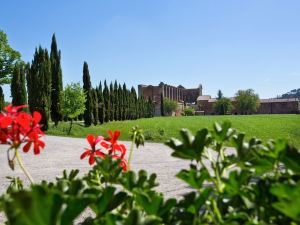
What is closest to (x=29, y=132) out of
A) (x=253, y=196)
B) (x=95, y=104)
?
(x=253, y=196)

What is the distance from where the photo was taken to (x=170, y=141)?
0.78m

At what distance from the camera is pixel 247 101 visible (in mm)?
94062

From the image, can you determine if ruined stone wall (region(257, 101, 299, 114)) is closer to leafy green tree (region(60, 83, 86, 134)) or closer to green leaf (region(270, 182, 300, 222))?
leafy green tree (region(60, 83, 86, 134))

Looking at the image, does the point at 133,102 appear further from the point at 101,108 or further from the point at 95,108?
the point at 95,108

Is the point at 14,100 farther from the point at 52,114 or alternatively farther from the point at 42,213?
the point at 42,213

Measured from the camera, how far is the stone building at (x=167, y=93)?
10281cm

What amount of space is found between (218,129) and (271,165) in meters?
0.17

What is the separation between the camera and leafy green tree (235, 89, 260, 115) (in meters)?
94.1

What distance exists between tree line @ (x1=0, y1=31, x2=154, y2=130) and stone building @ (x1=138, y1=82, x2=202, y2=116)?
45.9m

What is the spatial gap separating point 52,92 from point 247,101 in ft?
239

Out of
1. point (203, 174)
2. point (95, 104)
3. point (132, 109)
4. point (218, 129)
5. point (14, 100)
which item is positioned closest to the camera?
point (203, 174)

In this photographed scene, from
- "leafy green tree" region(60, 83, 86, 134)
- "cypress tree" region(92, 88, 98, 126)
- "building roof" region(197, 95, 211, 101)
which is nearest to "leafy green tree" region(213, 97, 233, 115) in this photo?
"building roof" region(197, 95, 211, 101)

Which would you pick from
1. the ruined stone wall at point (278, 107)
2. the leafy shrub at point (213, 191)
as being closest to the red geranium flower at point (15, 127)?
the leafy shrub at point (213, 191)

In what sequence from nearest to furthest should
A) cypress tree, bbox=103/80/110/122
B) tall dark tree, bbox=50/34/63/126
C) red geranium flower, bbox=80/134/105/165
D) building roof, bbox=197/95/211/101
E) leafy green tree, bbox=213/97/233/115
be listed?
red geranium flower, bbox=80/134/105/165, tall dark tree, bbox=50/34/63/126, cypress tree, bbox=103/80/110/122, leafy green tree, bbox=213/97/233/115, building roof, bbox=197/95/211/101
